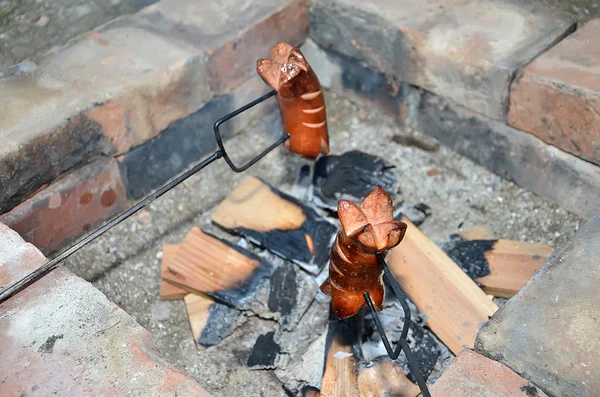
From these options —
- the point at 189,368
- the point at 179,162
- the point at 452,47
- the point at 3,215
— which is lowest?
the point at 189,368

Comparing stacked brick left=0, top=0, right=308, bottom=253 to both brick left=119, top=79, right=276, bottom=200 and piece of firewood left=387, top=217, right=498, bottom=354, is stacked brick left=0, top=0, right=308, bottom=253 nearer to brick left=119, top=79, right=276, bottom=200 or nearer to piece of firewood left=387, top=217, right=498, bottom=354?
brick left=119, top=79, right=276, bottom=200

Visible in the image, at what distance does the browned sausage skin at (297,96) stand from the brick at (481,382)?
3.30ft

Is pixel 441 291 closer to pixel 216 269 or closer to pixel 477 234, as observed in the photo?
pixel 477 234

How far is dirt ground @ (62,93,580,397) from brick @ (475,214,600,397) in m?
0.95

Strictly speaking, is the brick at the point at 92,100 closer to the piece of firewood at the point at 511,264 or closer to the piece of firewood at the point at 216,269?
the piece of firewood at the point at 216,269

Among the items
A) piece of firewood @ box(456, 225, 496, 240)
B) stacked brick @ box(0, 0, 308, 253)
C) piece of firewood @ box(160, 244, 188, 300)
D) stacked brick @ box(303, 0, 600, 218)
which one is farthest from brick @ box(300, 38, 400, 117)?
piece of firewood @ box(160, 244, 188, 300)

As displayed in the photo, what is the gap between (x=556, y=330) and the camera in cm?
194

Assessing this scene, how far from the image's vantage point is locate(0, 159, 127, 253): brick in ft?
9.20

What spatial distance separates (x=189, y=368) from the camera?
2.64m

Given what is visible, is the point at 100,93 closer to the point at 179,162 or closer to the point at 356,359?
the point at 179,162

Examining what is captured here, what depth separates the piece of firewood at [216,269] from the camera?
9.36 ft

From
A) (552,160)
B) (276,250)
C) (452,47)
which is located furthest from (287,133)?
(552,160)

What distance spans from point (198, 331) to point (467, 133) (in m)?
1.75

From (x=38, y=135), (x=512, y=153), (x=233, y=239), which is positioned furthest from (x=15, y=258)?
(x=512, y=153)
